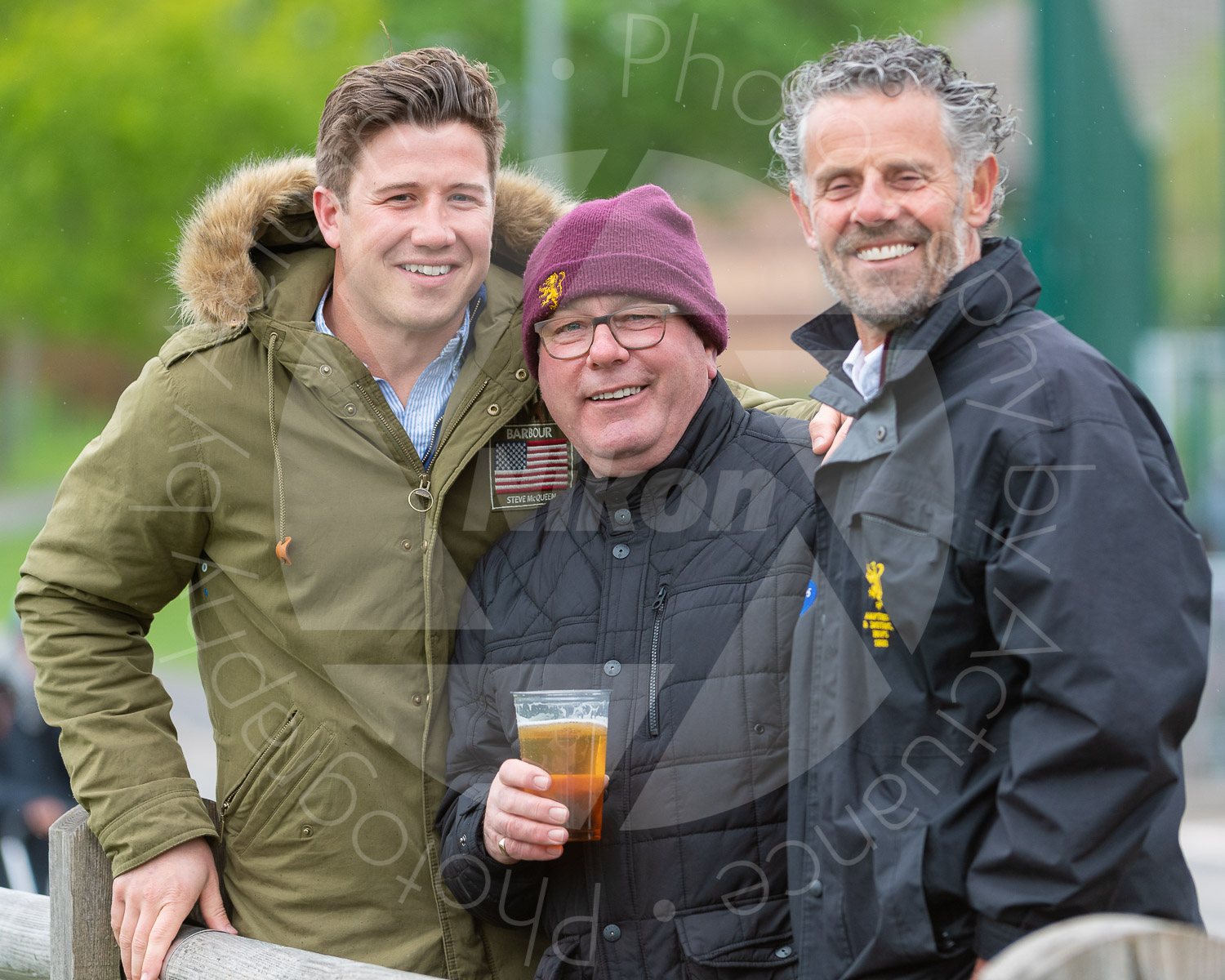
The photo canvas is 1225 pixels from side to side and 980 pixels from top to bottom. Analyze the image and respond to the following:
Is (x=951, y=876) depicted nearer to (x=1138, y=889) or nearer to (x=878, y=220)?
(x=1138, y=889)

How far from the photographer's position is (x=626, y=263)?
2.48 meters

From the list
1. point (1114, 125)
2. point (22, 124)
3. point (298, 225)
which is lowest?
point (298, 225)

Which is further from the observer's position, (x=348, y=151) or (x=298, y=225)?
(x=298, y=225)

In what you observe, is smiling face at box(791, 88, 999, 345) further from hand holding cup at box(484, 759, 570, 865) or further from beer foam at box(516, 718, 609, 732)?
hand holding cup at box(484, 759, 570, 865)

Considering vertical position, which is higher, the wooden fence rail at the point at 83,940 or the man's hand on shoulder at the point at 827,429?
the man's hand on shoulder at the point at 827,429

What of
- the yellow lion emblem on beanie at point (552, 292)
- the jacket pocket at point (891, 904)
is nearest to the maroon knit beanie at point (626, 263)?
the yellow lion emblem on beanie at point (552, 292)

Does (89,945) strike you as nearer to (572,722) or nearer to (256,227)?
(572,722)

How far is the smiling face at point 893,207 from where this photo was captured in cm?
205

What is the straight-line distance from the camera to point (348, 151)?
271cm

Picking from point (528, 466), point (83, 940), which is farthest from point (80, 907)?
point (528, 466)

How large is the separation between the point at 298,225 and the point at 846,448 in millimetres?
1479

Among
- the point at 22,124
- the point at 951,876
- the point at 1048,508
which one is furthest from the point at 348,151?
the point at 22,124

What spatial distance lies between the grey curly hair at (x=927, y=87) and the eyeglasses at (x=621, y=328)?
402 mm

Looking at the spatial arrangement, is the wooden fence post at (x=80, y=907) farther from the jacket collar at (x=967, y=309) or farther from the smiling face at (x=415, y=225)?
the jacket collar at (x=967, y=309)
